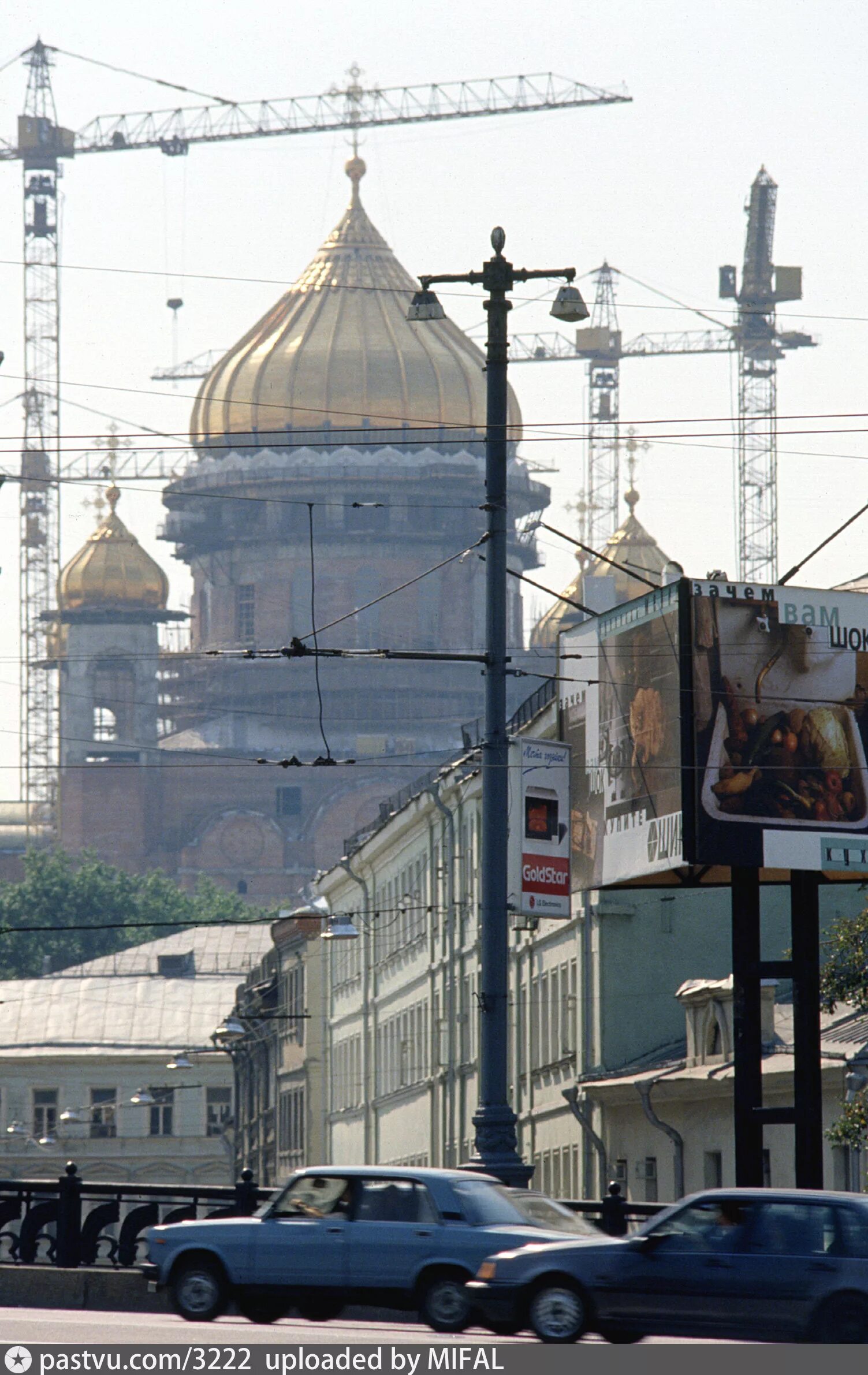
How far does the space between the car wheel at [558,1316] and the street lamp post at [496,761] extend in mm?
4084

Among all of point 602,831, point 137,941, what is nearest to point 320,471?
point 137,941

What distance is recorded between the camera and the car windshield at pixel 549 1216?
18812 millimetres

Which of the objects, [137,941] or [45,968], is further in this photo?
[137,941]

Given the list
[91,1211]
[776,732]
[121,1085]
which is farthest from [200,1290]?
[121,1085]

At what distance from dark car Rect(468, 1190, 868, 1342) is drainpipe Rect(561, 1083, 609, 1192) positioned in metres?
23.1

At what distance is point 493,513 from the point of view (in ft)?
73.0

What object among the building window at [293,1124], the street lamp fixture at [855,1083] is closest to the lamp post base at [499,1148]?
the street lamp fixture at [855,1083]

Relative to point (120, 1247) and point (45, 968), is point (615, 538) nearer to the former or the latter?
point (45, 968)

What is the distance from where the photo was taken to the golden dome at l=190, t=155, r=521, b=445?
424 feet

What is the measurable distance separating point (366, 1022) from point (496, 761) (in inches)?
1605

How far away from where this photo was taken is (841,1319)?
16.6m

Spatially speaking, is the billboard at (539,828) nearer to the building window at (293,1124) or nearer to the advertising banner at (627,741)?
the advertising banner at (627,741)
